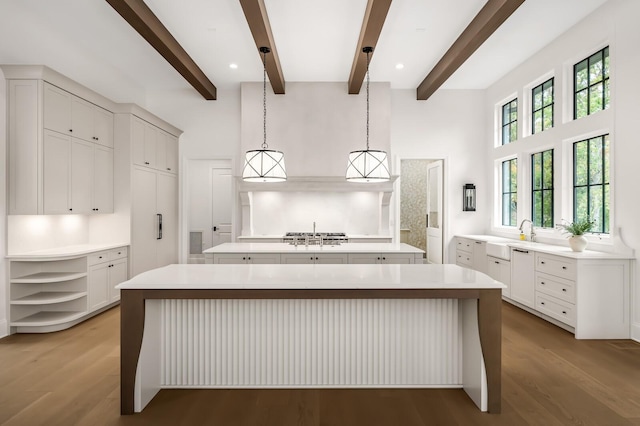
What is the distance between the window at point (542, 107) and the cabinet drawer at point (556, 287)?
2.15 meters

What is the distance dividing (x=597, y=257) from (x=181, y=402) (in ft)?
12.7

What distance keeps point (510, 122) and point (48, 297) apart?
6792mm

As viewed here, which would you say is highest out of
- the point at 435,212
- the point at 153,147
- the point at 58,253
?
the point at 153,147

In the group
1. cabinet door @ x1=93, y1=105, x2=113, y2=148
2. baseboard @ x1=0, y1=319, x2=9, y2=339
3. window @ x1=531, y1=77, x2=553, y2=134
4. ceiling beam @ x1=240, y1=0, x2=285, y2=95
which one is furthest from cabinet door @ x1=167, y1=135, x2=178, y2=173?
window @ x1=531, y1=77, x2=553, y2=134

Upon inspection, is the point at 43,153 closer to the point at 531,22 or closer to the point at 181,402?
the point at 181,402

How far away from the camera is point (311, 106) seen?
6.11m

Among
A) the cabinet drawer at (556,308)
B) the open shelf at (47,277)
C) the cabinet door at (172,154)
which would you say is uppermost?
the cabinet door at (172,154)

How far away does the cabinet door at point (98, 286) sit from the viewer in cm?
417

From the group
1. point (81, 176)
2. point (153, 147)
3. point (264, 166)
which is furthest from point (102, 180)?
point (264, 166)

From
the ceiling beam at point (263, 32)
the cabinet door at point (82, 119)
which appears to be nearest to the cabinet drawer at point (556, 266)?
the ceiling beam at point (263, 32)

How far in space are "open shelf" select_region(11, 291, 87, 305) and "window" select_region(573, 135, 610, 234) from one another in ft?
19.0

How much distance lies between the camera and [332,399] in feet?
7.84

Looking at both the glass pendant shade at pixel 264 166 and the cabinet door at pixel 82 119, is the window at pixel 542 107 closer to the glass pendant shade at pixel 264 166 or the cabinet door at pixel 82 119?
the glass pendant shade at pixel 264 166

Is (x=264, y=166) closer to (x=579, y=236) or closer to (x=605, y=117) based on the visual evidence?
Answer: (x=579, y=236)
